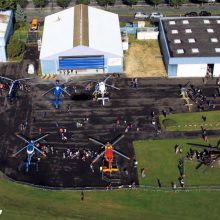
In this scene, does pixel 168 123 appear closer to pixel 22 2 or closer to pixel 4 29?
pixel 4 29

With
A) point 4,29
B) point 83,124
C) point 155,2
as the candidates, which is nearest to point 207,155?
point 83,124

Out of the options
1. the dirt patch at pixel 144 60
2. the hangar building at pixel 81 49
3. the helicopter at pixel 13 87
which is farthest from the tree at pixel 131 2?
the helicopter at pixel 13 87

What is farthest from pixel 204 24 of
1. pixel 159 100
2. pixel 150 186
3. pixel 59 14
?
pixel 150 186

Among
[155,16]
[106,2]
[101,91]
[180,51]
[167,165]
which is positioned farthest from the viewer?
[106,2]

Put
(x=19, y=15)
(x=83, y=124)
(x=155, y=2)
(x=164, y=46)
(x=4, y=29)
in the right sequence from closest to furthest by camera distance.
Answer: (x=83, y=124) → (x=164, y=46) → (x=4, y=29) → (x=19, y=15) → (x=155, y=2)

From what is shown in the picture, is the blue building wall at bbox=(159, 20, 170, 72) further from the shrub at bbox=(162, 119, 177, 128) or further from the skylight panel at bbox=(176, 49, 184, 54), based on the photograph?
the shrub at bbox=(162, 119, 177, 128)

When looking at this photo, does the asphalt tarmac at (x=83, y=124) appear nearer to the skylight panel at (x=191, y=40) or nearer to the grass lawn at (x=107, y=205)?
the grass lawn at (x=107, y=205)

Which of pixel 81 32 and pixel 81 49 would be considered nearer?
pixel 81 49
